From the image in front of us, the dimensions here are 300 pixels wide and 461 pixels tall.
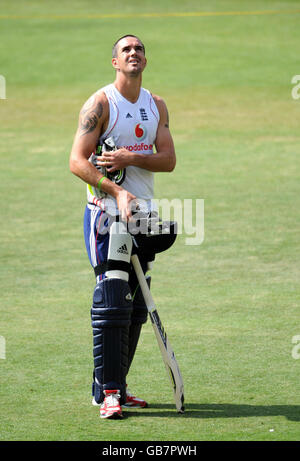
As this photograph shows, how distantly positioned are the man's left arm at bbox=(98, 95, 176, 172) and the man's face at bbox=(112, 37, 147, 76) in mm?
A: 337

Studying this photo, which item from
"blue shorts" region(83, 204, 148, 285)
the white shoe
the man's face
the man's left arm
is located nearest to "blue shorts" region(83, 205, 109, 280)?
"blue shorts" region(83, 204, 148, 285)

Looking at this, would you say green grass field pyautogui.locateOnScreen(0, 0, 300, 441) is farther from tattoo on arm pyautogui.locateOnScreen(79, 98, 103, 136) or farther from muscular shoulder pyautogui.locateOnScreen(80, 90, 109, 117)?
muscular shoulder pyautogui.locateOnScreen(80, 90, 109, 117)

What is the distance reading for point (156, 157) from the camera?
216 inches

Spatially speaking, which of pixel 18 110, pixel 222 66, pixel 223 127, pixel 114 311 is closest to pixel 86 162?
pixel 114 311

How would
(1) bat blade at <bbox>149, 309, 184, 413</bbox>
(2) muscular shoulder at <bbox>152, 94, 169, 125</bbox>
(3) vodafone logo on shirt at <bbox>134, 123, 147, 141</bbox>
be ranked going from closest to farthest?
(1) bat blade at <bbox>149, 309, 184, 413</bbox> < (3) vodafone logo on shirt at <bbox>134, 123, 147, 141</bbox> < (2) muscular shoulder at <bbox>152, 94, 169, 125</bbox>

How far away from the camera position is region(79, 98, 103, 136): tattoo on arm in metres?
5.37

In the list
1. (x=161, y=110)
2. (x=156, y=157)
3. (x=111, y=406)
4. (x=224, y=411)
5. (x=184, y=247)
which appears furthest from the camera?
(x=184, y=247)

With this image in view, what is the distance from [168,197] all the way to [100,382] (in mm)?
5997

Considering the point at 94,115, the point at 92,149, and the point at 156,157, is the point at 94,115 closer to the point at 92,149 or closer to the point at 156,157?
the point at 92,149

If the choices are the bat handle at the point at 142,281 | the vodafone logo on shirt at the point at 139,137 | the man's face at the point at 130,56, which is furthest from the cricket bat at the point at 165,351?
the man's face at the point at 130,56

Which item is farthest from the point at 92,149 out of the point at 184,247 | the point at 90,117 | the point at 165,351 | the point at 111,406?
the point at 184,247

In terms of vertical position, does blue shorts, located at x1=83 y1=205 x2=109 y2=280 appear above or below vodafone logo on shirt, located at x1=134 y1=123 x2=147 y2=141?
below

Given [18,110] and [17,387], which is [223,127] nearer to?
[18,110]

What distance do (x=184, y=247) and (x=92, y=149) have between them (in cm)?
404
